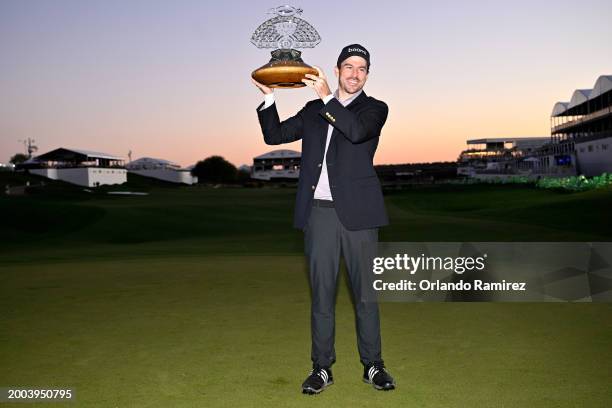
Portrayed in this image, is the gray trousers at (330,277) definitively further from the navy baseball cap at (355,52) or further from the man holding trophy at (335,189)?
the navy baseball cap at (355,52)

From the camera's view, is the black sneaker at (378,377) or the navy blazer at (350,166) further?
the navy blazer at (350,166)

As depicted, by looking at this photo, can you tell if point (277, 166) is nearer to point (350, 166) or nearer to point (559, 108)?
point (559, 108)

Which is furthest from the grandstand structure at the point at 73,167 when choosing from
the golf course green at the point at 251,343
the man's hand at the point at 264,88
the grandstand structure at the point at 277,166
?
the man's hand at the point at 264,88

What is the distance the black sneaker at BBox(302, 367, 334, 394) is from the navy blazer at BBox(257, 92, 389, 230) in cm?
122

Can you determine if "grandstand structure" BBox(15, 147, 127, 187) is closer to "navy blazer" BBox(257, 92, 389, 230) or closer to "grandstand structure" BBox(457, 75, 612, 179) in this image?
"grandstand structure" BBox(457, 75, 612, 179)

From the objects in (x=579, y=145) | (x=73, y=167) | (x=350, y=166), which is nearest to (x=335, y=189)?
(x=350, y=166)

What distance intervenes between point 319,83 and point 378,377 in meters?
2.42

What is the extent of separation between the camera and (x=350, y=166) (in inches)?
207

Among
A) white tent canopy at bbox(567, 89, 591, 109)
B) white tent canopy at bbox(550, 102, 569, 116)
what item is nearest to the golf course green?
white tent canopy at bbox(567, 89, 591, 109)

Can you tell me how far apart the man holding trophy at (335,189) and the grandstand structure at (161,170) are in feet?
422

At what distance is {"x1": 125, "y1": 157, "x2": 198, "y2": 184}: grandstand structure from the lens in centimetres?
13112

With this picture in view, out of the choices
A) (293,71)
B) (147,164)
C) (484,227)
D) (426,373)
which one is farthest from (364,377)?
(147,164)

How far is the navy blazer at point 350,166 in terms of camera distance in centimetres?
516

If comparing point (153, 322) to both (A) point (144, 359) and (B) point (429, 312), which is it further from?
(B) point (429, 312)
